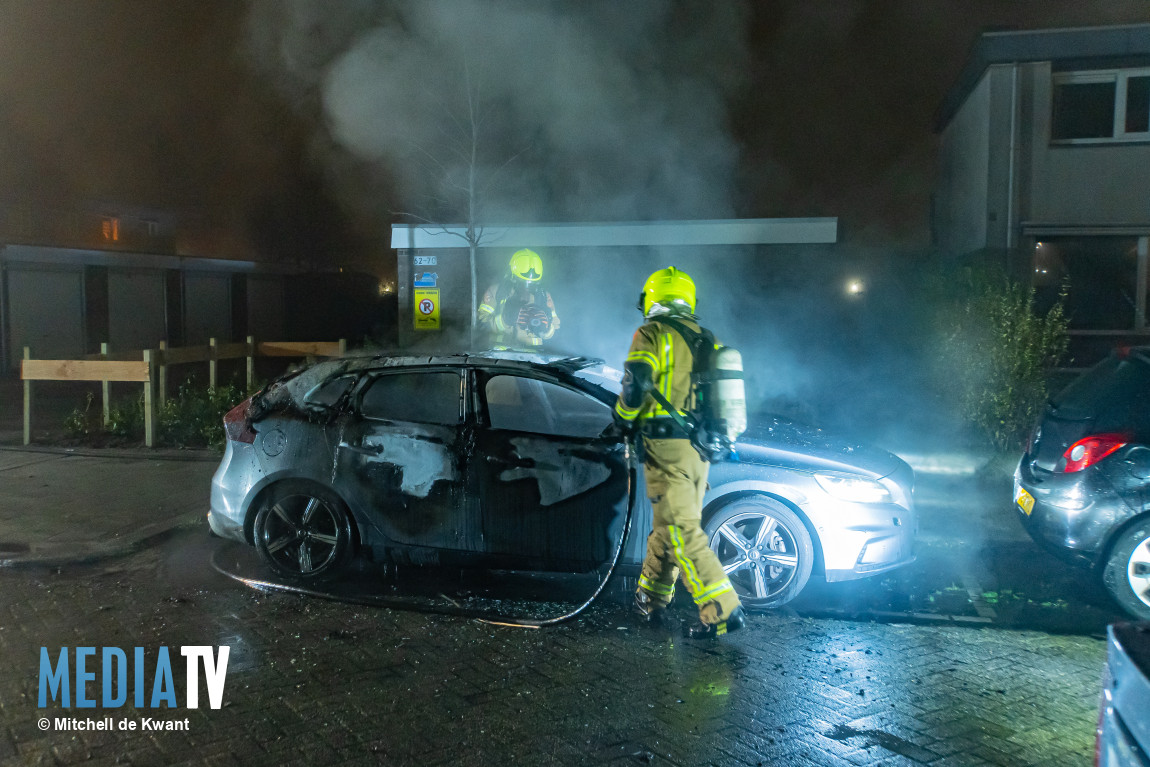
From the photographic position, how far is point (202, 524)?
6547 millimetres

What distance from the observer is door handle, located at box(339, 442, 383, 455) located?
199 inches

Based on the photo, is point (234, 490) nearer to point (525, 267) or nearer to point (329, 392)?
point (329, 392)

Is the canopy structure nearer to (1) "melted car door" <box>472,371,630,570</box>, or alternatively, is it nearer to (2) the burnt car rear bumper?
(2) the burnt car rear bumper

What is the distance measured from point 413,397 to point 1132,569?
4023 mm

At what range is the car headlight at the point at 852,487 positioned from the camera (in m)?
4.66

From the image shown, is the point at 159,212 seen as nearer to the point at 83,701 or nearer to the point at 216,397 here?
the point at 216,397

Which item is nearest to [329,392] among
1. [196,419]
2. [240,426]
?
[240,426]

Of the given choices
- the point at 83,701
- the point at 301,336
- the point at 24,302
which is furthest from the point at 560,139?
the point at 301,336

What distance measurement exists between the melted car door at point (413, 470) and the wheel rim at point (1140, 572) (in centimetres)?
347

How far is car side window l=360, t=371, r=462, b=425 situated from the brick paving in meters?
1.13

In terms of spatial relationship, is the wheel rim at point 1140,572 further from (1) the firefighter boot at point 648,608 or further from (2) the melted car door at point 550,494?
(2) the melted car door at point 550,494

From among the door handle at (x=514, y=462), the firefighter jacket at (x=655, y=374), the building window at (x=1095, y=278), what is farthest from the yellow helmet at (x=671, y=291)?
the building window at (x=1095, y=278)

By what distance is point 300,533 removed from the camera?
5207 millimetres

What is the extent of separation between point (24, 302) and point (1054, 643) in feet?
71.9
